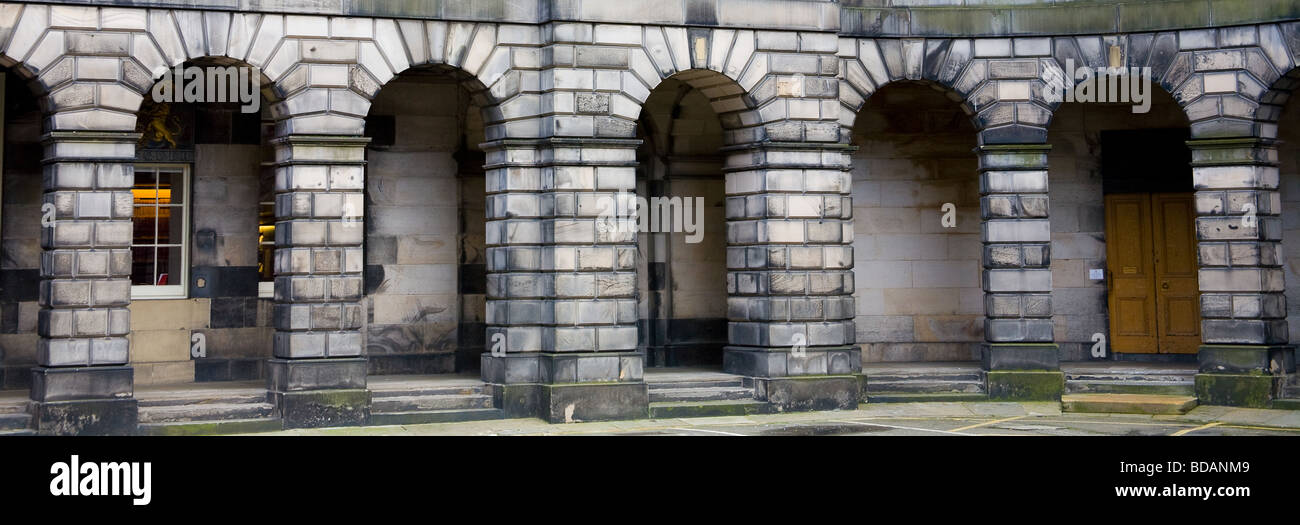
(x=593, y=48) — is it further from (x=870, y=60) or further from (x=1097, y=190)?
(x=1097, y=190)

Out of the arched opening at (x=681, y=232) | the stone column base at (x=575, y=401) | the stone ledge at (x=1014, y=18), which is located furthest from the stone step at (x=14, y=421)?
the stone ledge at (x=1014, y=18)

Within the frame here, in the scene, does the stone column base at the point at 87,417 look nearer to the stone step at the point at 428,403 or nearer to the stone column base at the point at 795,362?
the stone step at the point at 428,403

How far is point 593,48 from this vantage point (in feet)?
48.8

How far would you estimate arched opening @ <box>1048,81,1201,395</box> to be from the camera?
18.0 m

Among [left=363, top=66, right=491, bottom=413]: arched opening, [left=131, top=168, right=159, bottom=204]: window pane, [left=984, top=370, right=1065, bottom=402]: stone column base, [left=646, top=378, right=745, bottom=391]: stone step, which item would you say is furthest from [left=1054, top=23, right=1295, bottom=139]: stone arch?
[left=131, top=168, right=159, bottom=204]: window pane

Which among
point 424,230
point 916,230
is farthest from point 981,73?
point 424,230

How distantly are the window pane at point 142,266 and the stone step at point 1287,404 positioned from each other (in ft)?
44.5

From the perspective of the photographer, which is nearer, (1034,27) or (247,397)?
(247,397)

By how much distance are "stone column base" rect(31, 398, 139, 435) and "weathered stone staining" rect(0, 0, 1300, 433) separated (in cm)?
2

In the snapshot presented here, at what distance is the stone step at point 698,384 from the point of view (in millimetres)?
15523

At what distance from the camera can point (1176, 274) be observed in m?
18.0

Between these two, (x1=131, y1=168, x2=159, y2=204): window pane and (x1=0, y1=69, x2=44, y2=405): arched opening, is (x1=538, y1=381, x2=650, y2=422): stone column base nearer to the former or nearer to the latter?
(x1=131, y1=168, x2=159, y2=204): window pane

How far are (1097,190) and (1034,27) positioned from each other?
310cm

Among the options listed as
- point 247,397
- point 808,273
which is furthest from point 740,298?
point 247,397
